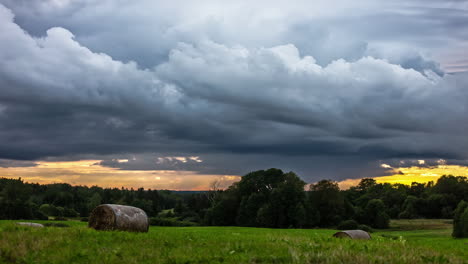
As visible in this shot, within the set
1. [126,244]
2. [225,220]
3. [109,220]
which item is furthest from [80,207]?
[126,244]

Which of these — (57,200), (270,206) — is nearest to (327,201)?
(270,206)

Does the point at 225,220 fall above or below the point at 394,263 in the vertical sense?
below

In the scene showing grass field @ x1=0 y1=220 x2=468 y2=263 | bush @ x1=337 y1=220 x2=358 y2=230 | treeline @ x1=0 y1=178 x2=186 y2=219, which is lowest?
bush @ x1=337 y1=220 x2=358 y2=230

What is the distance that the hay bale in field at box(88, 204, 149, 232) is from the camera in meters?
21.3

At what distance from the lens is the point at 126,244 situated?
14727 millimetres

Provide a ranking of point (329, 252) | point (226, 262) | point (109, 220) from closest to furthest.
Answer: point (226, 262) → point (329, 252) → point (109, 220)

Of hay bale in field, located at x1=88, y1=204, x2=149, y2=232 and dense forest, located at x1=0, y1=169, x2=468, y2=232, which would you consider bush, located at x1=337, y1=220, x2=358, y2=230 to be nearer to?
dense forest, located at x1=0, y1=169, x2=468, y2=232

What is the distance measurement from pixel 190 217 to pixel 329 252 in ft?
357

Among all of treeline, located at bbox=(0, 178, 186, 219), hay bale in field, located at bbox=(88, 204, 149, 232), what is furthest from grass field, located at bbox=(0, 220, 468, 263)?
treeline, located at bbox=(0, 178, 186, 219)

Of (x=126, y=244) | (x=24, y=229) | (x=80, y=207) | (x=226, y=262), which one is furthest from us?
(x=80, y=207)

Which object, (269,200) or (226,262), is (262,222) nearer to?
(269,200)

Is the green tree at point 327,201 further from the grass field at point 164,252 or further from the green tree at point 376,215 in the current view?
the grass field at point 164,252

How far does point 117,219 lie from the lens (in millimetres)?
21266

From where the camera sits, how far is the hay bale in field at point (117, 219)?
2130 cm
